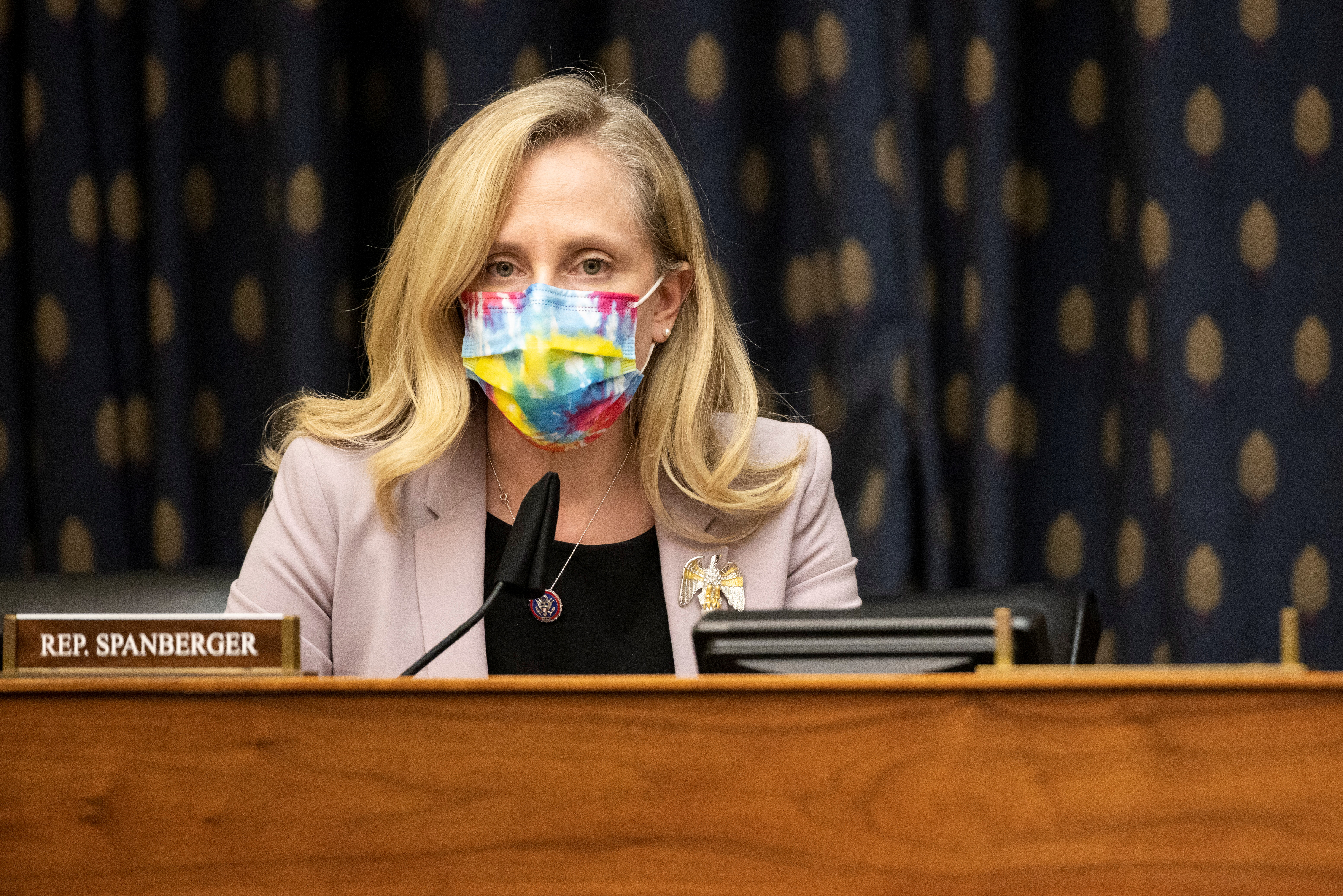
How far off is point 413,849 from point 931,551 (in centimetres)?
157

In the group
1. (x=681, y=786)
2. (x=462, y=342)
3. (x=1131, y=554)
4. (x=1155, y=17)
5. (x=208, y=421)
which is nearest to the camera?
(x=681, y=786)

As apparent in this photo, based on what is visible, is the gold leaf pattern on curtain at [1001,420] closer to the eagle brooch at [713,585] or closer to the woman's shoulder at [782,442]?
the woman's shoulder at [782,442]

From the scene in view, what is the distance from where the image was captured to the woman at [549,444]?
60.2 inches

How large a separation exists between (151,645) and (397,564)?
2.42 ft

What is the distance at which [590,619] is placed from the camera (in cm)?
162

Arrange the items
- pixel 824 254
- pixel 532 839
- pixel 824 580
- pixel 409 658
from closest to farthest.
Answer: pixel 532 839 < pixel 409 658 < pixel 824 580 < pixel 824 254

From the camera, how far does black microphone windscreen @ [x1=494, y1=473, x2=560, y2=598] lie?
38.4 inches

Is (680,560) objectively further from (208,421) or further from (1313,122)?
(1313,122)

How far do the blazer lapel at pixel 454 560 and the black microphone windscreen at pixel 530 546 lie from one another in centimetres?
48

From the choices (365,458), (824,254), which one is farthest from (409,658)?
(824,254)

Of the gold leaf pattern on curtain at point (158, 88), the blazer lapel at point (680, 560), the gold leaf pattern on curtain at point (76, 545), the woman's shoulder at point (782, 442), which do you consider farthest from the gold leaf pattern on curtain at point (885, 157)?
the gold leaf pattern on curtain at point (76, 545)

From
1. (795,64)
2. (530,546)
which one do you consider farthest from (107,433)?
(530,546)

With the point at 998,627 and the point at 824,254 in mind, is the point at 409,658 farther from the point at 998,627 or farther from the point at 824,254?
the point at 824,254

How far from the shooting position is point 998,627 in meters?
0.78
